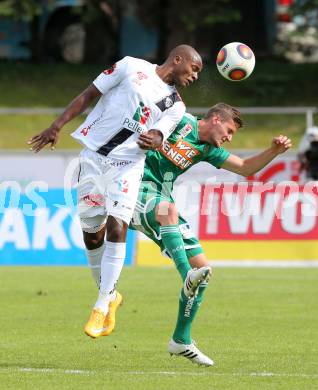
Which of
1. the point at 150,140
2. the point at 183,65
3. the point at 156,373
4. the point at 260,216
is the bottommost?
the point at 260,216

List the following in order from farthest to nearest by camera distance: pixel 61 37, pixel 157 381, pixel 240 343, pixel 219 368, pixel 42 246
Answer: pixel 61 37
pixel 42 246
pixel 240 343
pixel 219 368
pixel 157 381

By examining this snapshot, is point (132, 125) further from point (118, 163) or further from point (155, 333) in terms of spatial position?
point (155, 333)

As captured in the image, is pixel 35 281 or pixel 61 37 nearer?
pixel 35 281

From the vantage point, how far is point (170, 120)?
369 inches

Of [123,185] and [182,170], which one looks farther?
[182,170]

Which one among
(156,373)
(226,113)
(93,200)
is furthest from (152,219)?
(156,373)

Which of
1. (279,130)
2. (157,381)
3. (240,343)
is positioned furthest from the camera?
(279,130)

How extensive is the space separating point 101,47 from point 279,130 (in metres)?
10.9

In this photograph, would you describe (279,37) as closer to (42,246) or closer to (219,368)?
(42,246)

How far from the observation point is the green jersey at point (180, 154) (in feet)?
31.6

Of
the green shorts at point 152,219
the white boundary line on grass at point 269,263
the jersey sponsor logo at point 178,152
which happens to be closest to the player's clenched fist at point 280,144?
the jersey sponsor logo at point 178,152

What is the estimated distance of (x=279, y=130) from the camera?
1080 inches

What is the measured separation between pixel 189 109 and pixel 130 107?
16.8m

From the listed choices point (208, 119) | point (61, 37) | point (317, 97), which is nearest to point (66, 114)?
point (208, 119)
